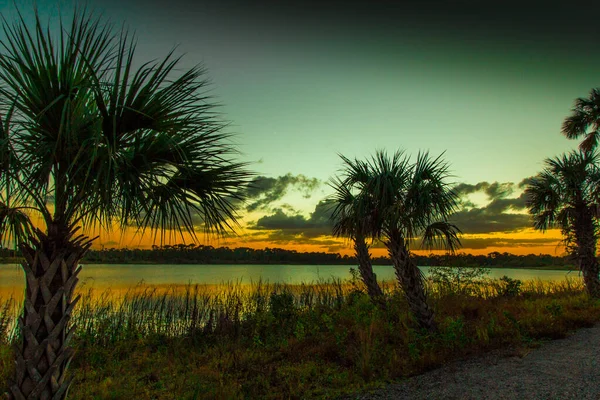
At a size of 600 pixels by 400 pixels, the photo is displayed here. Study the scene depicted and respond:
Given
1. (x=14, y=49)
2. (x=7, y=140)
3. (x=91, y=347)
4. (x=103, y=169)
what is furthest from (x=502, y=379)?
(x=91, y=347)

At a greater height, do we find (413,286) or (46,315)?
A: (46,315)

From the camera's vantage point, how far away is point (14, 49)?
3.63 metres

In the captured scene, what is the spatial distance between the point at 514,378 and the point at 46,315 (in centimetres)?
627

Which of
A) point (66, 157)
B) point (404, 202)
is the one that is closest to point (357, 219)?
point (404, 202)

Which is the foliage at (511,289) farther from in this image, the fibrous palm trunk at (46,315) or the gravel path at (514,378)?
the fibrous palm trunk at (46,315)

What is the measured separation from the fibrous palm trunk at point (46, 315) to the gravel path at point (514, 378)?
3.93m

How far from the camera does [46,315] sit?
144 inches

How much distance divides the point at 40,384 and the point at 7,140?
2346 mm

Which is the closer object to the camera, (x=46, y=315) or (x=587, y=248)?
(x=46, y=315)

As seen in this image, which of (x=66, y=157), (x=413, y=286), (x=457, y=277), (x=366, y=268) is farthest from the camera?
(x=457, y=277)

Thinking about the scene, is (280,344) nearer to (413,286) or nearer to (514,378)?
(413,286)

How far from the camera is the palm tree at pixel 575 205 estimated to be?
1297cm

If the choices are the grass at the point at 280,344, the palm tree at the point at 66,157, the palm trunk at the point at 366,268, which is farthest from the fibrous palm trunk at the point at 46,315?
the palm trunk at the point at 366,268

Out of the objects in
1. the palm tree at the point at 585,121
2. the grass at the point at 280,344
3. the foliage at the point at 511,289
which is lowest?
the grass at the point at 280,344
